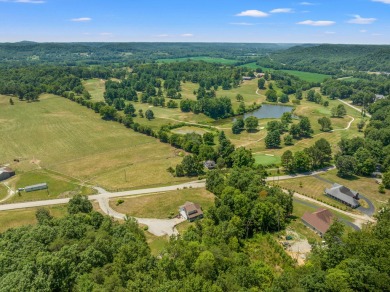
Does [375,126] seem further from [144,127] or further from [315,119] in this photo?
A: [144,127]

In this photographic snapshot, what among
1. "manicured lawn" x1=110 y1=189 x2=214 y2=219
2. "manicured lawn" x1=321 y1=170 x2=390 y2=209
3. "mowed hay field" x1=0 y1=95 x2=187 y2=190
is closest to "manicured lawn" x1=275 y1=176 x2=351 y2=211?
"manicured lawn" x1=321 y1=170 x2=390 y2=209

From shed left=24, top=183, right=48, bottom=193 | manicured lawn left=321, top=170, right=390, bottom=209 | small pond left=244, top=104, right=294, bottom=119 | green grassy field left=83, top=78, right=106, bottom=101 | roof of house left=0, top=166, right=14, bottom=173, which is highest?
green grassy field left=83, top=78, right=106, bottom=101

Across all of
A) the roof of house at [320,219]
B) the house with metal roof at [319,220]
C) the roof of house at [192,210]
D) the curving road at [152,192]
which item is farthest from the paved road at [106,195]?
the roof of house at [320,219]

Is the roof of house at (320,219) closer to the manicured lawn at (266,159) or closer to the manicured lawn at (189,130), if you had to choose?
the manicured lawn at (266,159)

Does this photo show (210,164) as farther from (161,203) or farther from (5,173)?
(5,173)

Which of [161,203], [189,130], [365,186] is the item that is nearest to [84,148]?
[189,130]

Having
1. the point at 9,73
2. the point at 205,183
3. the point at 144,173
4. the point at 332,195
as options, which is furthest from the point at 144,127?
the point at 9,73

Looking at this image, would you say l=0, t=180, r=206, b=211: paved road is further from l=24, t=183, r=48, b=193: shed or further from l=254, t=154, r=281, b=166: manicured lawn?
l=254, t=154, r=281, b=166: manicured lawn
